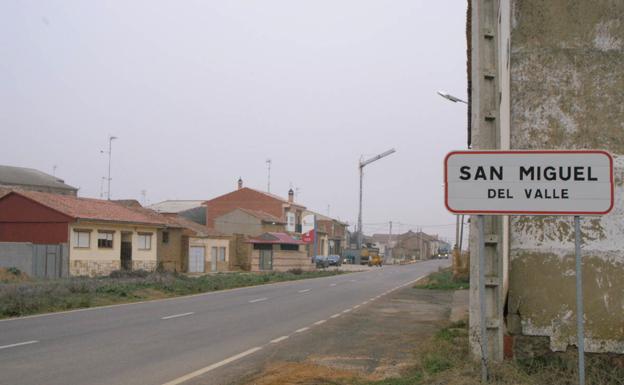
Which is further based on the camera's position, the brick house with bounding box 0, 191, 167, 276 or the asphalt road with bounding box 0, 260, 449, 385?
the brick house with bounding box 0, 191, 167, 276

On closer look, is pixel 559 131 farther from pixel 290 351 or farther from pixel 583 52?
pixel 290 351

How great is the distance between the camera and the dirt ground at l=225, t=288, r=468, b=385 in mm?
9383

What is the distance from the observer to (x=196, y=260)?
54531 mm

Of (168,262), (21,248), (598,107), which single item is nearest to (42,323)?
(598,107)

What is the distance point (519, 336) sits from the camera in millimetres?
8547

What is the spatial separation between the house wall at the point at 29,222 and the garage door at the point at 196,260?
45.8 feet

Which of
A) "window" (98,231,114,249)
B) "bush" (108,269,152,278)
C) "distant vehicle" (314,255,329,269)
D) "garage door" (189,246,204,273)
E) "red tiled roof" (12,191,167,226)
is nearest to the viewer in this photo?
"bush" (108,269,152,278)

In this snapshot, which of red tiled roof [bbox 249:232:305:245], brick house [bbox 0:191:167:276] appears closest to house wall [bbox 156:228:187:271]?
brick house [bbox 0:191:167:276]

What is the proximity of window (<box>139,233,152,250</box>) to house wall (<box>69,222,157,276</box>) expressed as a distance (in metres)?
0.28

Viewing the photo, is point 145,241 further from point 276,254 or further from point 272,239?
point 272,239

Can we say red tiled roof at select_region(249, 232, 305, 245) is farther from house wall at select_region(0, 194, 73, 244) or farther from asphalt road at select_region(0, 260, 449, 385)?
asphalt road at select_region(0, 260, 449, 385)

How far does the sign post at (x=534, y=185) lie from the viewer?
22.4ft

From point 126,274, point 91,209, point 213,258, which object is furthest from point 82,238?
point 213,258

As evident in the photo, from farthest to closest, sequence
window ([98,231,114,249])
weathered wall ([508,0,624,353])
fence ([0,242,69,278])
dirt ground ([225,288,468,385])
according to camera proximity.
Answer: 1. window ([98,231,114,249])
2. fence ([0,242,69,278])
3. dirt ground ([225,288,468,385])
4. weathered wall ([508,0,624,353])
